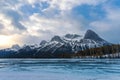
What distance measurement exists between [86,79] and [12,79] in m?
12.2

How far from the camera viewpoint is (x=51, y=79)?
177 ft

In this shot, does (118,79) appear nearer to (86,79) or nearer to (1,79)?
(86,79)

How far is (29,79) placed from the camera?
54594mm

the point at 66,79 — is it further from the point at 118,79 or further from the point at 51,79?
the point at 118,79

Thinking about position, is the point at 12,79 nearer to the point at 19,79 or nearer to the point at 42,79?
the point at 19,79

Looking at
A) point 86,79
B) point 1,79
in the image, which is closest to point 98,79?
point 86,79

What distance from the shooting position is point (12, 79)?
54.8 meters

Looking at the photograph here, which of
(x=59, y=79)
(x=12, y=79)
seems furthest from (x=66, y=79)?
(x=12, y=79)

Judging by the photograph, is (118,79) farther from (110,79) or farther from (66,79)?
(66,79)

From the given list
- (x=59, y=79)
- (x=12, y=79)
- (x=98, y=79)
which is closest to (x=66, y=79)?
(x=59, y=79)

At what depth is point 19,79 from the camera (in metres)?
54.6

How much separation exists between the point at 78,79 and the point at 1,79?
12.6 metres

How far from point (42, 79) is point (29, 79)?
84.2 inches

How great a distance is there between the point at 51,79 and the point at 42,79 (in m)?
1.57
